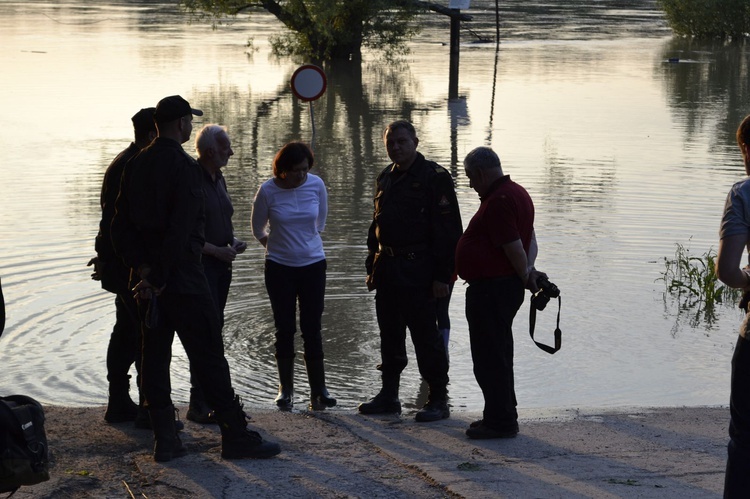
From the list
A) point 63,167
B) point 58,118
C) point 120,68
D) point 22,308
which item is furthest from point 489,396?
point 120,68

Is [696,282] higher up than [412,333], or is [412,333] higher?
[412,333]

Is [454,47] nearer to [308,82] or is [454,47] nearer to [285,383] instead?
[308,82]

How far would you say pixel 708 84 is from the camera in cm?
3206

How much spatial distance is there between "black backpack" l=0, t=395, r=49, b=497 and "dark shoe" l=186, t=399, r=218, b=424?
230cm

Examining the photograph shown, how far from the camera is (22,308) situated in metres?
10.4

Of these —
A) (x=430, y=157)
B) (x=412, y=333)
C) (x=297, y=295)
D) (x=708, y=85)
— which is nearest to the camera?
(x=412, y=333)

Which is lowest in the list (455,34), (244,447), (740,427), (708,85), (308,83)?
(244,447)

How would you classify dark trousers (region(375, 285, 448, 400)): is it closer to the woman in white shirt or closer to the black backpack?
the woman in white shirt

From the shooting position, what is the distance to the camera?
20.1 ft

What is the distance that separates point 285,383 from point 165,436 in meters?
1.76

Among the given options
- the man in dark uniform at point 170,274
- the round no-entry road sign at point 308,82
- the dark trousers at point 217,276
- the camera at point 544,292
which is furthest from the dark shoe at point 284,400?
the round no-entry road sign at point 308,82

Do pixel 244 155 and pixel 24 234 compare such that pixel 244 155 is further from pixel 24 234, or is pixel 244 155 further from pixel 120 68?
pixel 120 68

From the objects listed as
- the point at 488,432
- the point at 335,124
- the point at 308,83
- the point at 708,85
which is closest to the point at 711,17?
the point at 708,85

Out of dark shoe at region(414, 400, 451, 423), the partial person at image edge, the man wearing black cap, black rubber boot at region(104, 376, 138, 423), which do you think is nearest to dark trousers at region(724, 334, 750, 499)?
the partial person at image edge
